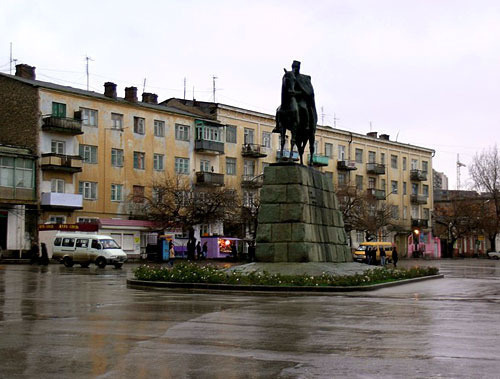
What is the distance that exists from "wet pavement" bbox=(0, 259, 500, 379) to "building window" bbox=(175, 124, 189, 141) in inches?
1808

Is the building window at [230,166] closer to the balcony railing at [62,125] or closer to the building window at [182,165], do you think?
the building window at [182,165]

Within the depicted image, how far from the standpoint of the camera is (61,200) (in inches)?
2046

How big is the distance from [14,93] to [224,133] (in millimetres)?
20098

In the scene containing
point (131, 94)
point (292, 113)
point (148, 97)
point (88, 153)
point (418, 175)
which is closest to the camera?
point (292, 113)

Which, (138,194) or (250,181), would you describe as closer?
(138,194)

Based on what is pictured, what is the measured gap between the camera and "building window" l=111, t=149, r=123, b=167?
57.8m

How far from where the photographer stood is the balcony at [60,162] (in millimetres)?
51906

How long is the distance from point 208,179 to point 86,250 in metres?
23.4

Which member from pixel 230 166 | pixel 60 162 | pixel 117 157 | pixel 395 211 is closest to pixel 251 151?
pixel 230 166

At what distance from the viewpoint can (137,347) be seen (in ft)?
29.9

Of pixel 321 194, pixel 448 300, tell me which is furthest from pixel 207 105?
pixel 448 300

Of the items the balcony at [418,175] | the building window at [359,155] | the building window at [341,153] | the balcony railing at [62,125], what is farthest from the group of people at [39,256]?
the balcony at [418,175]

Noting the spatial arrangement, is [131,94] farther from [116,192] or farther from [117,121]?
[116,192]

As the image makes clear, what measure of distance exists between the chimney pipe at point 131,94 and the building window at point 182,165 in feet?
20.5
